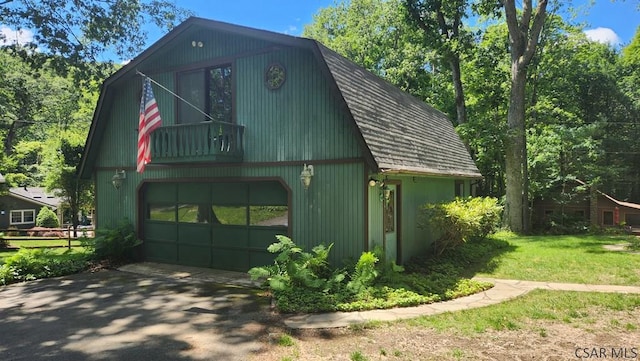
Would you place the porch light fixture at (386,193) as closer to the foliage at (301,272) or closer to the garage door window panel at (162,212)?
the foliage at (301,272)

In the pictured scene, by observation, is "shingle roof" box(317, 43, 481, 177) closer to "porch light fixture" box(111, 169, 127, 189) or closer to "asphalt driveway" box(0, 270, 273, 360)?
"asphalt driveway" box(0, 270, 273, 360)

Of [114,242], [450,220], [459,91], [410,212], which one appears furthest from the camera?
[459,91]

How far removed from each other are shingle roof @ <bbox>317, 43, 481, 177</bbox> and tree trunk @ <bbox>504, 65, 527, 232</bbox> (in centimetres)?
361

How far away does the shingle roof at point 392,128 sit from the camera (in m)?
8.56

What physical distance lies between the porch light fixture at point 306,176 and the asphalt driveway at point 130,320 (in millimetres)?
2419

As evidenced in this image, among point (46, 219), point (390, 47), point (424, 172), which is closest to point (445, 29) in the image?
point (390, 47)

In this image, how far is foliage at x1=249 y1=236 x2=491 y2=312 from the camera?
23.0 feet

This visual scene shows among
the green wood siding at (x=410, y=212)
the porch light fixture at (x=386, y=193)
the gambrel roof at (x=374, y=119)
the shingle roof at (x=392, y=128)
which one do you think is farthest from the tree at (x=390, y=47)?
the porch light fixture at (x=386, y=193)

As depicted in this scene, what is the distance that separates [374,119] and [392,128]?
95 centimetres

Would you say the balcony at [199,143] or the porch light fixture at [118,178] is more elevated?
the balcony at [199,143]

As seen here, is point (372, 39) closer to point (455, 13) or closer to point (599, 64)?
point (455, 13)

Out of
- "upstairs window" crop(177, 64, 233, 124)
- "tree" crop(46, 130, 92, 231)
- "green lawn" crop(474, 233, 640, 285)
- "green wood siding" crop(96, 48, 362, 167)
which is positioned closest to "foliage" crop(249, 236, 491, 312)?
"green lawn" crop(474, 233, 640, 285)

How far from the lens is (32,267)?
9898 mm

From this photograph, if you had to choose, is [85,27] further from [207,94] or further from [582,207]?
[582,207]
